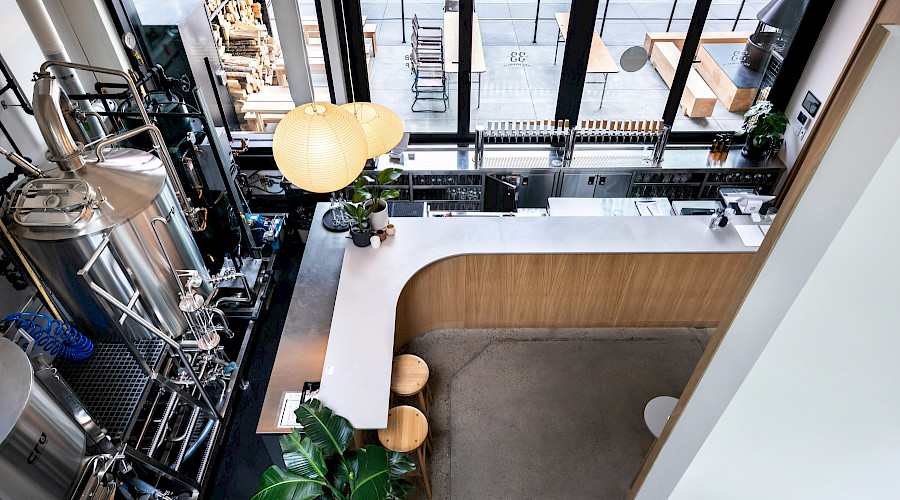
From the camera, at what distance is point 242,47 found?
5.95 meters

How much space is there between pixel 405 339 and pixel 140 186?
2.23m

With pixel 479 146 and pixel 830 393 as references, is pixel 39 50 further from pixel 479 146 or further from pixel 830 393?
pixel 830 393

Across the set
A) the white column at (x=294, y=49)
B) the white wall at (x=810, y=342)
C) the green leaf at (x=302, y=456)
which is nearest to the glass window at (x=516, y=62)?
the white column at (x=294, y=49)

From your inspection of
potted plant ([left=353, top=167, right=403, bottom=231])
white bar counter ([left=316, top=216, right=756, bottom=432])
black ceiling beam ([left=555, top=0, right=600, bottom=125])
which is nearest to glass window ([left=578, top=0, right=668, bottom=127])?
black ceiling beam ([left=555, top=0, right=600, bottom=125])

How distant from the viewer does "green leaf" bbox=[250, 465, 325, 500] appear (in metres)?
2.46

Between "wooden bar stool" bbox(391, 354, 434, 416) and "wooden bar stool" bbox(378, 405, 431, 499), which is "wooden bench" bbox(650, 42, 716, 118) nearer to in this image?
"wooden bar stool" bbox(391, 354, 434, 416)

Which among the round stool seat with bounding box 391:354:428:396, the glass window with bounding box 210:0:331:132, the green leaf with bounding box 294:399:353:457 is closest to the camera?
the green leaf with bounding box 294:399:353:457

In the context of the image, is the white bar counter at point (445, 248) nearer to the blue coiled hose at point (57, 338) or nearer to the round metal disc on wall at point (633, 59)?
the blue coiled hose at point (57, 338)

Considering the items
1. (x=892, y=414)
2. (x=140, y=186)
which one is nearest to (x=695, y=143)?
(x=892, y=414)

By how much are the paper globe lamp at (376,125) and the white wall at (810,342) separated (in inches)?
86.2

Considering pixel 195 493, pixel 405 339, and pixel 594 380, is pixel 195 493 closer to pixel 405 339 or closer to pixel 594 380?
pixel 405 339

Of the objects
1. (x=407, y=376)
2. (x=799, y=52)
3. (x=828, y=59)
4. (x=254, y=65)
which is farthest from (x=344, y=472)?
(x=799, y=52)

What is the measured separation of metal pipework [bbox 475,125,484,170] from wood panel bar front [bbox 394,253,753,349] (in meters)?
1.75

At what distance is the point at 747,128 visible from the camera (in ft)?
17.7
